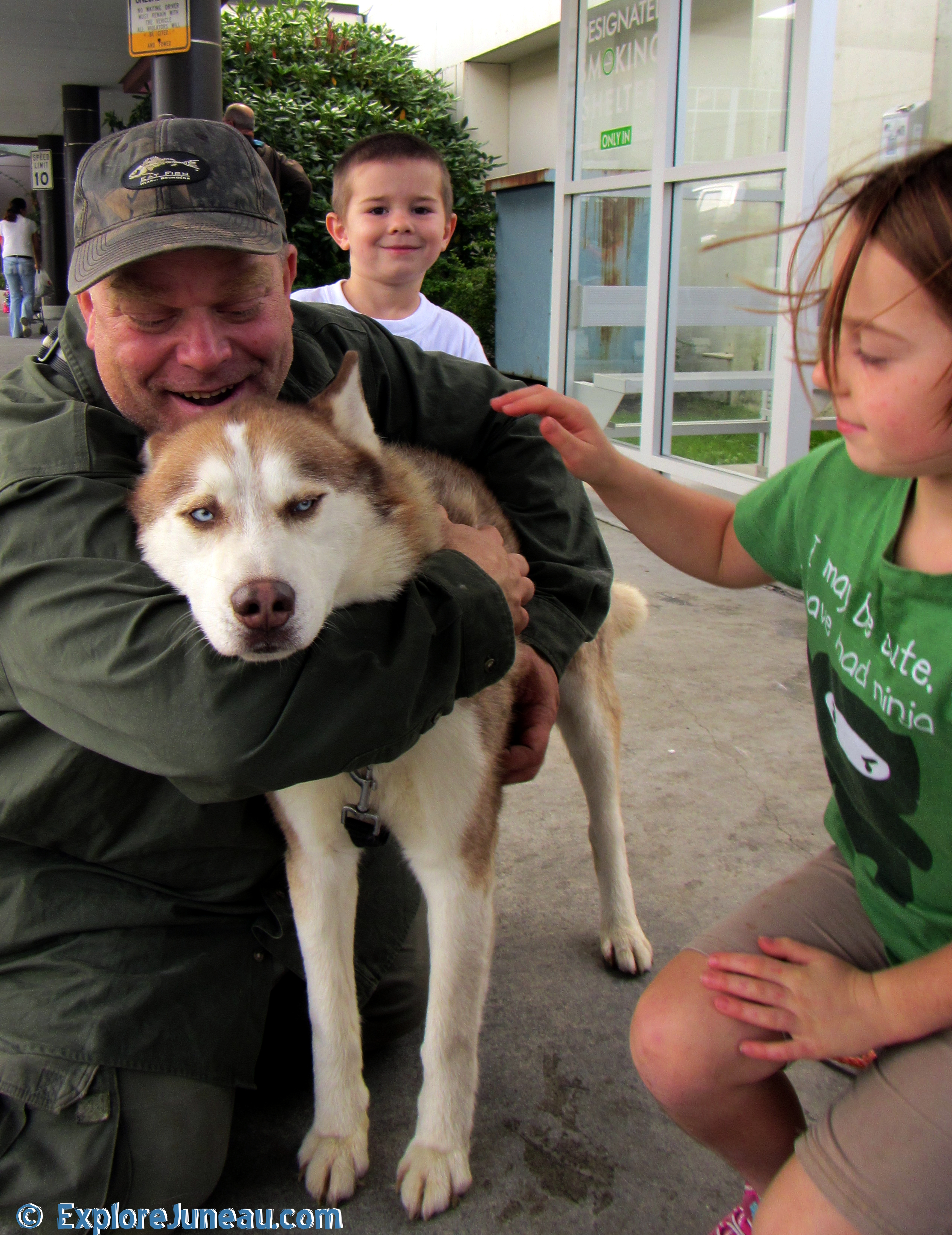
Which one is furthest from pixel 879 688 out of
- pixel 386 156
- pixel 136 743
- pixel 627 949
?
pixel 386 156

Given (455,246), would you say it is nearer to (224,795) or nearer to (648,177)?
(648,177)

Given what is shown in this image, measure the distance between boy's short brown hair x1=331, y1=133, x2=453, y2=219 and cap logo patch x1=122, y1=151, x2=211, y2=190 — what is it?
2396mm

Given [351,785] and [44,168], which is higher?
[44,168]

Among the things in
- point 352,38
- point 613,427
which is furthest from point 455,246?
point 613,427

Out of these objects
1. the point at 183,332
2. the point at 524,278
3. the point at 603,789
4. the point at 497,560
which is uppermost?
the point at 524,278

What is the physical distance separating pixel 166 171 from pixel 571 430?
0.98 metres

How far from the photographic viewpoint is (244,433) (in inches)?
68.4

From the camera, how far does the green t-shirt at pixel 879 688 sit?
1.42m

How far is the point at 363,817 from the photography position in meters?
1.89

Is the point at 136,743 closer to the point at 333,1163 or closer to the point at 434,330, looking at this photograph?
the point at 333,1163

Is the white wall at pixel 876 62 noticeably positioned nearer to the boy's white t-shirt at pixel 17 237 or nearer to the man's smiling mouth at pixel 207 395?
the man's smiling mouth at pixel 207 395

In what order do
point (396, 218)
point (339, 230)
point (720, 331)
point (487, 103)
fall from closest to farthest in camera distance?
point (396, 218), point (339, 230), point (720, 331), point (487, 103)

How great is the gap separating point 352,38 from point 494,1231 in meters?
13.9

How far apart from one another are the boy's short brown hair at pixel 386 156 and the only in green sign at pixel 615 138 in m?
2.83
